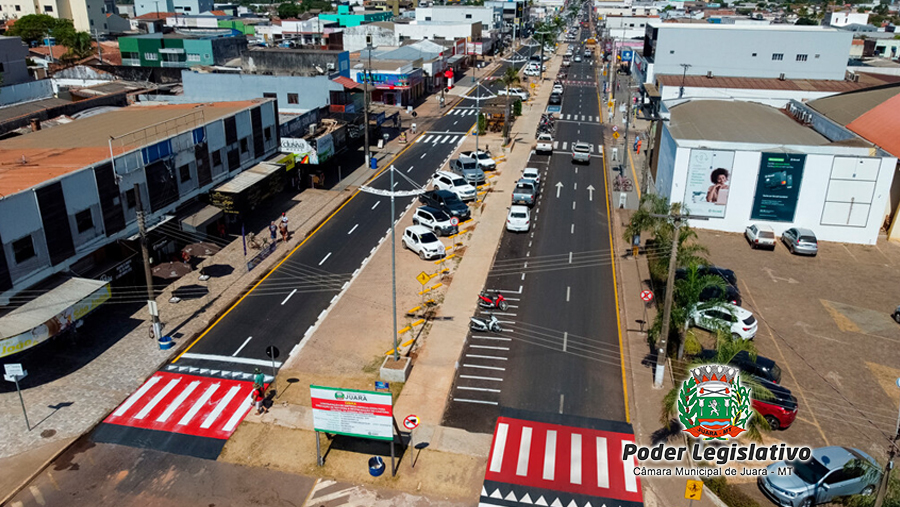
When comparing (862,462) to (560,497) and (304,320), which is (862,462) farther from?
(304,320)

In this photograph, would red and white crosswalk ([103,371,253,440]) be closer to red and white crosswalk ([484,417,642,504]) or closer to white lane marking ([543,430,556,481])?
red and white crosswalk ([484,417,642,504])

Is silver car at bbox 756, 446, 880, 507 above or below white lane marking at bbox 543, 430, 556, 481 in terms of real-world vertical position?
above

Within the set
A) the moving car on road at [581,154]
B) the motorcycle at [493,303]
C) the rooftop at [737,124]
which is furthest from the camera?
the moving car on road at [581,154]

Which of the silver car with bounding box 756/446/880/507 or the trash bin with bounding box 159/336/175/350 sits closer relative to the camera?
the silver car with bounding box 756/446/880/507

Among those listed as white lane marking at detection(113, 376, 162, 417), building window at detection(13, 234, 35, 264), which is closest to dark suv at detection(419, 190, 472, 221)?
white lane marking at detection(113, 376, 162, 417)

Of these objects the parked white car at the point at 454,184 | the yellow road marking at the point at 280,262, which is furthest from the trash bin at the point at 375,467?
the parked white car at the point at 454,184

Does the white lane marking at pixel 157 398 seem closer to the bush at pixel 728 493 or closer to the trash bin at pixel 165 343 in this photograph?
the trash bin at pixel 165 343
